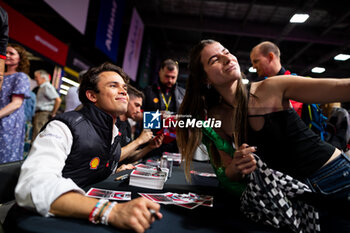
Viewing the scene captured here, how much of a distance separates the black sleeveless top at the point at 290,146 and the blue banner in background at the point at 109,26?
3.37m

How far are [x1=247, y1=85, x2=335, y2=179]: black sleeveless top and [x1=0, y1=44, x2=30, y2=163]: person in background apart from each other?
2.13 meters

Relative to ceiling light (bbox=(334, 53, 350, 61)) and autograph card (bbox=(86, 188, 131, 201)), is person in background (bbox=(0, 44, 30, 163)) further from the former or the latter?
ceiling light (bbox=(334, 53, 350, 61))

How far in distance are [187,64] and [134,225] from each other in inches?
35.0

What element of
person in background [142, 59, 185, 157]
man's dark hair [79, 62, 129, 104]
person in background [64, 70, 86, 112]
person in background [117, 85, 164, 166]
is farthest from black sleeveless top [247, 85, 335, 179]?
person in background [64, 70, 86, 112]

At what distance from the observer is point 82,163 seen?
109 cm

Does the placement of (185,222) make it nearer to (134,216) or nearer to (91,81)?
(134,216)

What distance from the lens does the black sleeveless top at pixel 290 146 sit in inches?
37.4

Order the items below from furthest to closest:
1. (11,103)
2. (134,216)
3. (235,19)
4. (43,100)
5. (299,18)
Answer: (235,19)
(43,100)
(11,103)
(299,18)
(134,216)

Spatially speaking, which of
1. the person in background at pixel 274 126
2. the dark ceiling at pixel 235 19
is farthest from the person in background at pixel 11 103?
the dark ceiling at pixel 235 19

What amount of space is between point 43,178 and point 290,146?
0.96 metres

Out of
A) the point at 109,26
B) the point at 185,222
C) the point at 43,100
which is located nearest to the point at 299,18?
the point at 185,222

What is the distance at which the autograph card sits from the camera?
0.95 metres

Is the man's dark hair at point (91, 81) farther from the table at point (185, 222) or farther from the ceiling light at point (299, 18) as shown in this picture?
the ceiling light at point (299, 18)

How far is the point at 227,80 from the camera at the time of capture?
109 centimetres
